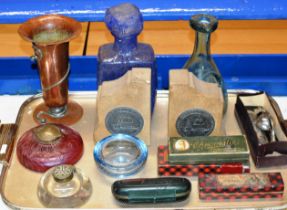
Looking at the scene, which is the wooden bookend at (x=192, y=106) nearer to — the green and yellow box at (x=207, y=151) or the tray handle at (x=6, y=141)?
the green and yellow box at (x=207, y=151)

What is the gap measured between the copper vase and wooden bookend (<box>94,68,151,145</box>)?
0.29 feet

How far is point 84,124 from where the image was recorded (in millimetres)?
923

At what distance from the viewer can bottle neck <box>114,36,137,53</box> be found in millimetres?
835

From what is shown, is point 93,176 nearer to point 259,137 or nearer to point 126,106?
point 126,106

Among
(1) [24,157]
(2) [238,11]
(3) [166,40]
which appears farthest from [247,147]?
(3) [166,40]

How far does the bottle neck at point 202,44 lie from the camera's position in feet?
2.80

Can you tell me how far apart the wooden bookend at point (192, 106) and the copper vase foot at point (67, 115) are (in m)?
0.19

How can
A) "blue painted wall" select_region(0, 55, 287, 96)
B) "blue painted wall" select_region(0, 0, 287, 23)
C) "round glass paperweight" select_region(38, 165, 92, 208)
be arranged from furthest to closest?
"blue painted wall" select_region(0, 55, 287, 96) < "blue painted wall" select_region(0, 0, 287, 23) < "round glass paperweight" select_region(38, 165, 92, 208)

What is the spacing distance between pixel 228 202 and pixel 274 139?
0.15m

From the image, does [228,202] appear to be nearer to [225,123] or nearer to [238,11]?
[225,123]

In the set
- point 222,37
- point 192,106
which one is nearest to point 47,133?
point 192,106

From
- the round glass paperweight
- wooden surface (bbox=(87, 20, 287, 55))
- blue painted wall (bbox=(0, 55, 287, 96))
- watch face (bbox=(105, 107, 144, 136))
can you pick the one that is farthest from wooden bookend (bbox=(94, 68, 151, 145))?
wooden surface (bbox=(87, 20, 287, 55))

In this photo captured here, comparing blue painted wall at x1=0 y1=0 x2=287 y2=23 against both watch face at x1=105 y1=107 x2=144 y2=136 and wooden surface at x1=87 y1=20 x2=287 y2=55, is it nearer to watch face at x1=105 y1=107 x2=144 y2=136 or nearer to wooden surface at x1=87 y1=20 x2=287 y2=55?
watch face at x1=105 y1=107 x2=144 y2=136

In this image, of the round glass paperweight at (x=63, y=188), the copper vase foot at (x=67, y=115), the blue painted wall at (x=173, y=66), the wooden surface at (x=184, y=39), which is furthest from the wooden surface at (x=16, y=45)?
the round glass paperweight at (x=63, y=188)
